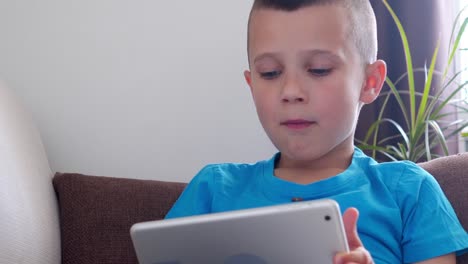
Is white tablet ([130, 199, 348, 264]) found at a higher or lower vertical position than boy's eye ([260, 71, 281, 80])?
lower

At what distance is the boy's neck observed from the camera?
1258 millimetres

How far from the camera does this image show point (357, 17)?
1.25 meters

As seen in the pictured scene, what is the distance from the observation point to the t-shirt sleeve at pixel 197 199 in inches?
50.1

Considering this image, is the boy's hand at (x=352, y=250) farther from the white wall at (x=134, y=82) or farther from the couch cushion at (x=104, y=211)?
the white wall at (x=134, y=82)

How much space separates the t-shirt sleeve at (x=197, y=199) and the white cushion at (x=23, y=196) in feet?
0.85

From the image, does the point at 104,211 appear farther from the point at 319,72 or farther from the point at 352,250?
the point at 352,250

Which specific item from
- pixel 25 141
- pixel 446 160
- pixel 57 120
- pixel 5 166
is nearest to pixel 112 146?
pixel 57 120

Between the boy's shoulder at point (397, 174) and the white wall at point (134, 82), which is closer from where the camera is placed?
the boy's shoulder at point (397, 174)

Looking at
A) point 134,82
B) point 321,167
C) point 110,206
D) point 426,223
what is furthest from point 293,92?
point 134,82

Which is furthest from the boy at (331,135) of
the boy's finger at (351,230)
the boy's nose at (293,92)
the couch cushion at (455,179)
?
the boy's finger at (351,230)

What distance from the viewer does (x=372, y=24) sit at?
51.4 inches

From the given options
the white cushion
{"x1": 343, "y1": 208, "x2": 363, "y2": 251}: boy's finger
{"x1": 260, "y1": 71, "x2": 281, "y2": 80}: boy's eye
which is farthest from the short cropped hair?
the white cushion

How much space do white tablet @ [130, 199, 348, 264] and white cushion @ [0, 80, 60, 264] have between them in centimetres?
38

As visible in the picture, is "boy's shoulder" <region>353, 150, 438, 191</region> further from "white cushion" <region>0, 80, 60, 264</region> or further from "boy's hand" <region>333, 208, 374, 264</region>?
"white cushion" <region>0, 80, 60, 264</region>
